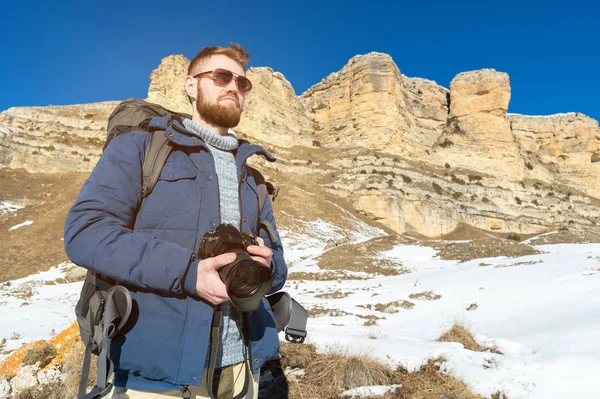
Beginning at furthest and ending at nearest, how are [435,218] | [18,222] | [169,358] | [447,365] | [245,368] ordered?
[435,218] < [18,222] < [447,365] < [245,368] < [169,358]

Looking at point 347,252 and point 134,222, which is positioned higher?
point 134,222

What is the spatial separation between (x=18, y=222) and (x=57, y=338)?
79.6 ft

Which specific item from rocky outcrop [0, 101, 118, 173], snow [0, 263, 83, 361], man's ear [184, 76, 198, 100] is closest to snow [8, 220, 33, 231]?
snow [0, 263, 83, 361]

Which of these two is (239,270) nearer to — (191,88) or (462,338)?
(191,88)

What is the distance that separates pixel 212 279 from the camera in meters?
1.38

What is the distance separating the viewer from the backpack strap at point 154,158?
5.41ft

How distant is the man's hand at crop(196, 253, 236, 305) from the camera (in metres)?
1.36

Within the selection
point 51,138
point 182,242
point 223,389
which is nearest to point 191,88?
point 182,242

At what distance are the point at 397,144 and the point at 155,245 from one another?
165 ft

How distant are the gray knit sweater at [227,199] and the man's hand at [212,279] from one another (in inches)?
14.6

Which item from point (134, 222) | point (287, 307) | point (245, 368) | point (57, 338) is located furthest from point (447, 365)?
point (57, 338)

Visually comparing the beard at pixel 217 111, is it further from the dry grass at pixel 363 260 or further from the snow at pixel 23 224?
the snow at pixel 23 224

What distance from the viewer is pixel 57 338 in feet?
15.8

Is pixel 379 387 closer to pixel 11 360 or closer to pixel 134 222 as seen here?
pixel 134 222
